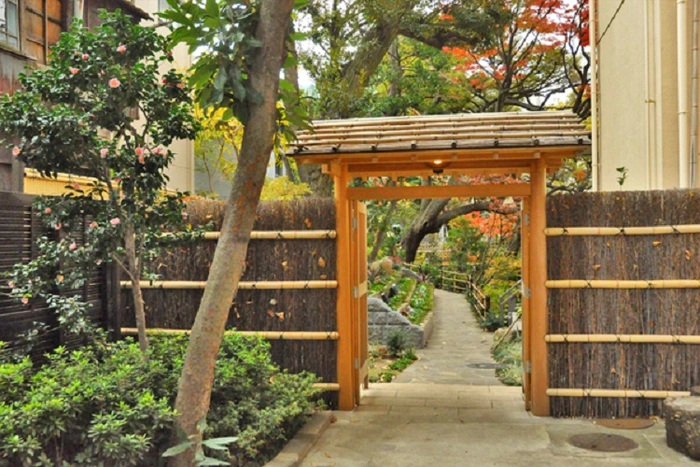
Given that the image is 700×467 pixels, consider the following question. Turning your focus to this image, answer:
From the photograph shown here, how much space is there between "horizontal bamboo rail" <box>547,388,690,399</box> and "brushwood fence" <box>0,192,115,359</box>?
5006 mm

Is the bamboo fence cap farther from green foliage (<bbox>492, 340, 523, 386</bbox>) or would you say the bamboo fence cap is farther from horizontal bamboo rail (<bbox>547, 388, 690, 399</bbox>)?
green foliage (<bbox>492, 340, 523, 386</bbox>)

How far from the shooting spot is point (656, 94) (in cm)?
824

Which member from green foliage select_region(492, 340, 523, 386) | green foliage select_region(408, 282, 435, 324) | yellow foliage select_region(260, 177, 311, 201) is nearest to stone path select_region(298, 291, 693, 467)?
green foliage select_region(492, 340, 523, 386)

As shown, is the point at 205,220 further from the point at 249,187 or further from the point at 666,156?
the point at 666,156

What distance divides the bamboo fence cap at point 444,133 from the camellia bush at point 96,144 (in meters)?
1.58

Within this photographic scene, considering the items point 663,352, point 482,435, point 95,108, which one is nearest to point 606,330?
point 663,352

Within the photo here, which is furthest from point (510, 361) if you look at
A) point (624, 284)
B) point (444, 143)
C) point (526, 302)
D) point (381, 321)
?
point (444, 143)

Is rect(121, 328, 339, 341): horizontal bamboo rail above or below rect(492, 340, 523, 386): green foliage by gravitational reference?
above

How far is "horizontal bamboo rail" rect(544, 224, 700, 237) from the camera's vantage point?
21.2 feet

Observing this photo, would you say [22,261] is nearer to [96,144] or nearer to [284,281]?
[96,144]

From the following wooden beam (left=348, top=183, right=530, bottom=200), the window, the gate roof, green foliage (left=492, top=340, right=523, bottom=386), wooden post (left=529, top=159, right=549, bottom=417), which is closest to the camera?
the gate roof

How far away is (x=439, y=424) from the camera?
6.48 meters

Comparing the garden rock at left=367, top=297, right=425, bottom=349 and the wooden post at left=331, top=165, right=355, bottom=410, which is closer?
the wooden post at left=331, top=165, right=355, bottom=410

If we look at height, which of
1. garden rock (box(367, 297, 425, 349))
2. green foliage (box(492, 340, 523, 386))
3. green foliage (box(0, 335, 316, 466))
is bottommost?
green foliage (box(492, 340, 523, 386))
